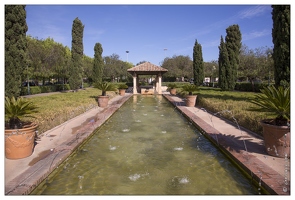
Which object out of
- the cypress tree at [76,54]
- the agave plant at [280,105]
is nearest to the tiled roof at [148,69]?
the cypress tree at [76,54]

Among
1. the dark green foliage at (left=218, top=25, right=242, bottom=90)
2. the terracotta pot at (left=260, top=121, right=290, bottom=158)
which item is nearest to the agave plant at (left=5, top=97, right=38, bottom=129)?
the terracotta pot at (left=260, top=121, right=290, bottom=158)

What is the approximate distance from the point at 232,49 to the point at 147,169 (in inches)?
963

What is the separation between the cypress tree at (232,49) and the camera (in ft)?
79.8

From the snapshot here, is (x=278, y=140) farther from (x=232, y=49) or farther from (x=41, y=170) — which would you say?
(x=232, y=49)

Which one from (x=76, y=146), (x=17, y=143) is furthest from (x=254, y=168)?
(x=17, y=143)

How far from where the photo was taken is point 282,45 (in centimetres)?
973

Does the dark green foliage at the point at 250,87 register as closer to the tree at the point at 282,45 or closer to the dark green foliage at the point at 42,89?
the tree at the point at 282,45

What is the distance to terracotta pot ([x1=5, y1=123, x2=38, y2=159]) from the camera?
16.3 feet

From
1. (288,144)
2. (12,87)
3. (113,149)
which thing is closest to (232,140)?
(288,144)

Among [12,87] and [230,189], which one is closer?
[230,189]

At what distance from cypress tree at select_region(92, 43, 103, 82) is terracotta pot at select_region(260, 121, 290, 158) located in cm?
2624
